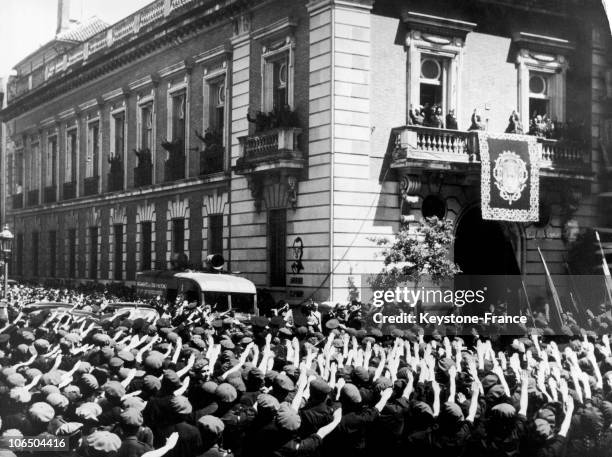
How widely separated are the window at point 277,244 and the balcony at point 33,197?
5.75 meters

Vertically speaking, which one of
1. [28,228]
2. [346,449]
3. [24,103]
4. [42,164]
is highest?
[24,103]

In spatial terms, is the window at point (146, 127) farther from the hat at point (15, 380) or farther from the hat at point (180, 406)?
the hat at point (180, 406)

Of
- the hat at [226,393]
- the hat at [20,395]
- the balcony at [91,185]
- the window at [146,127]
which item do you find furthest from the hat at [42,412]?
the window at [146,127]

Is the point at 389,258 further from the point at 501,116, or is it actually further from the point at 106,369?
the point at 106,369

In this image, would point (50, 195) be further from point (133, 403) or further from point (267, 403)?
point (267, 403)

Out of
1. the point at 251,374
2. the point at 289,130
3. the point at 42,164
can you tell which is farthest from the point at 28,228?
the point at 251,374

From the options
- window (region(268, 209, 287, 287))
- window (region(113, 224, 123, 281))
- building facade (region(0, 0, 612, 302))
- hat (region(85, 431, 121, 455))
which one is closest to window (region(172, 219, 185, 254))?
building facade (region(0, 0, 612, 302))

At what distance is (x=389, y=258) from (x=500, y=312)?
4.51 metres

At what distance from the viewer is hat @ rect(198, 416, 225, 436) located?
7.16 meters

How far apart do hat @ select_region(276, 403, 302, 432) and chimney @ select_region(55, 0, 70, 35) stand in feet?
21.1

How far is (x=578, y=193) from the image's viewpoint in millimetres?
22453

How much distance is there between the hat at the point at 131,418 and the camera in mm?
6652

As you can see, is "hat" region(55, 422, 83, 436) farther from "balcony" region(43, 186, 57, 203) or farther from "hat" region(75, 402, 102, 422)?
"balcony" region(43, 186, 57, 203)
